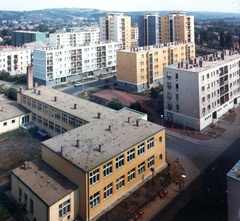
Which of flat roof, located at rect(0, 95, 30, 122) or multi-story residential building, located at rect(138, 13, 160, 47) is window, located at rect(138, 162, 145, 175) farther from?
multi-story residential building, located at rect(138, 13, 160, 47)

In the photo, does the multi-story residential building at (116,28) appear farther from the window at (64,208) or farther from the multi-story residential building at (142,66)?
the window at (64,208)

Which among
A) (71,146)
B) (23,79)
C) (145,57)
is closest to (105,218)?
(71,146)

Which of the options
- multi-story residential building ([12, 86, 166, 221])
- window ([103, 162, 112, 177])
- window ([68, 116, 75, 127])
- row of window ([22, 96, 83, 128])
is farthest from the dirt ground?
window ([103, 162, 112, 177])

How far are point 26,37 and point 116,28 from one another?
2271cm

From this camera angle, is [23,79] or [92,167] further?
[23,79]

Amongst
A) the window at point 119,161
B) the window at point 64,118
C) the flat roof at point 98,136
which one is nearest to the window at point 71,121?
the flat roof at point 98,136

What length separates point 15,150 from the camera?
18.0 meters

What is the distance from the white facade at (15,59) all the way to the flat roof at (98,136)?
26.8 m

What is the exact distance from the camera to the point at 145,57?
3184cm

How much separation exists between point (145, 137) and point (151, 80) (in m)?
19.7

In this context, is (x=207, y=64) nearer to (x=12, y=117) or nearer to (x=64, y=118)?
(x=64, y=118)

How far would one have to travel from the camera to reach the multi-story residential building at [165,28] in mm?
45781

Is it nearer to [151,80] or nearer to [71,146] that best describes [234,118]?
[151,80]

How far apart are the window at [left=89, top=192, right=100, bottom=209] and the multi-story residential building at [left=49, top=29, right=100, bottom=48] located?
43134 mm
